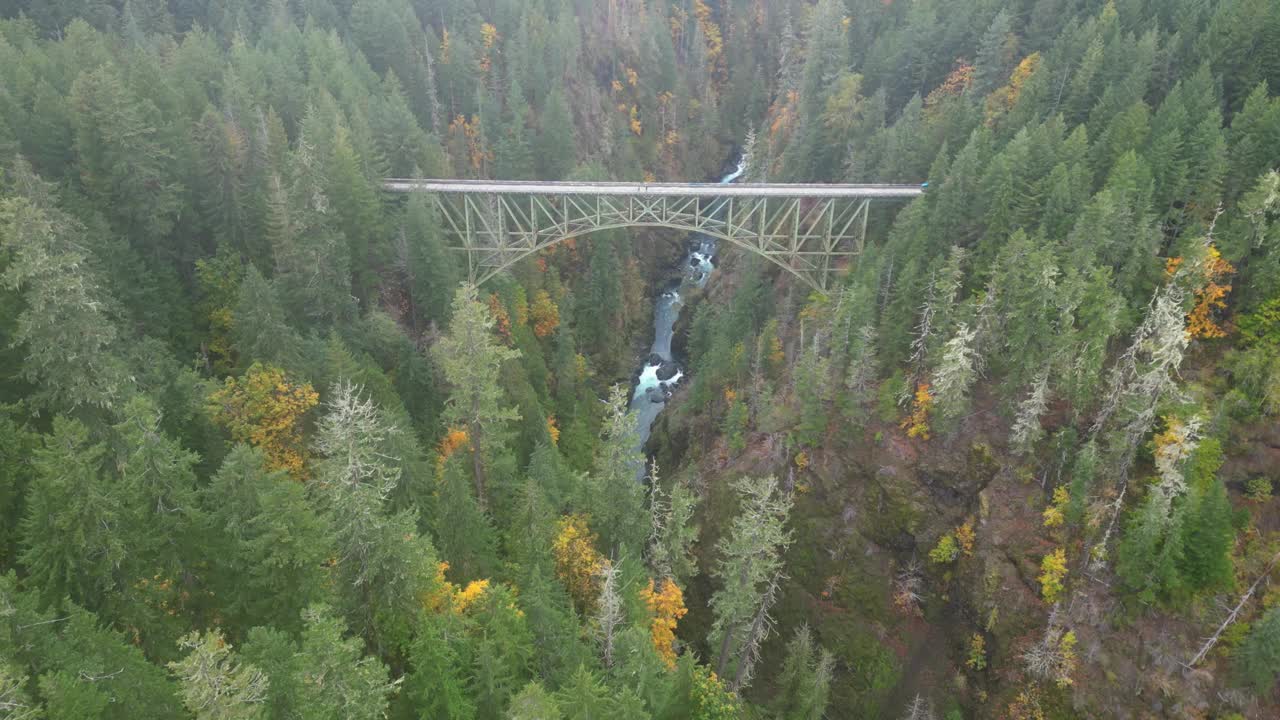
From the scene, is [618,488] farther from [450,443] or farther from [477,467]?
[450,443]

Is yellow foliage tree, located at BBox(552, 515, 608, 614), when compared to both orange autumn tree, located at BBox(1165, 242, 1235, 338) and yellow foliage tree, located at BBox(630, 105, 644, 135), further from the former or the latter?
yellow foliage tree, located at BBox(630, 105, 644, 135)

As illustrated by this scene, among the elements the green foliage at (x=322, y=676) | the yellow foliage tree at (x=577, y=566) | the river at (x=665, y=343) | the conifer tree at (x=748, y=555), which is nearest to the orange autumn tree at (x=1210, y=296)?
the conifer tree at (x=748, y=555)

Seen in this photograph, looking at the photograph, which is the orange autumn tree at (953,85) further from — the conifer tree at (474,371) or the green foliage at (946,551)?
the conifer tree at (474,371)

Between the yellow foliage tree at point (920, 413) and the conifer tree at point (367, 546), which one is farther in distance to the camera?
the yellow foliage tree at point (920, 413)

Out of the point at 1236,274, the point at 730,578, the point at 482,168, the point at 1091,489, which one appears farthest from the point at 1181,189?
the point at 482,168

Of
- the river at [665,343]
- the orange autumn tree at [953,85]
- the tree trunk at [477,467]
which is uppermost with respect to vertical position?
the orange autumn tree at [953,85]

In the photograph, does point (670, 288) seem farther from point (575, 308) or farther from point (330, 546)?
point (330, 546)

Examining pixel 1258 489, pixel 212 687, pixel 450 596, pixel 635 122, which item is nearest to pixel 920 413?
pixel 1258 489
